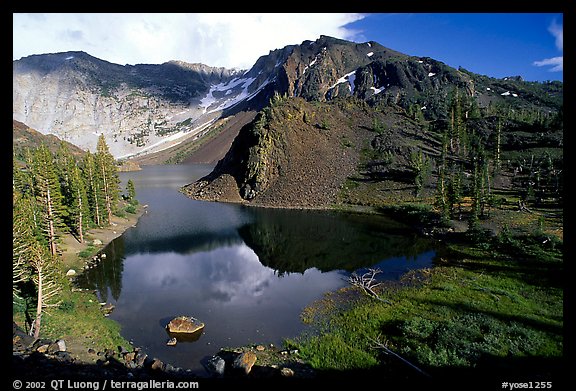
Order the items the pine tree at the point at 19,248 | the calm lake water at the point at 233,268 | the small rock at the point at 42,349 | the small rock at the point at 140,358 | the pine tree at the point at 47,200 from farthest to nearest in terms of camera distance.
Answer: the pine tree at the point at 47,200 < the calm lake water at the point at 233,268 < the pine tree at the point at 19,248 < the small rock at the point at 140,358 < the small rock at the point at 42,349

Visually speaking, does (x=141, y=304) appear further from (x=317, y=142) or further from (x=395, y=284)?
(x=317, y=142)

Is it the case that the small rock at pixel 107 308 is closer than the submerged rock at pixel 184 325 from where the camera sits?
No

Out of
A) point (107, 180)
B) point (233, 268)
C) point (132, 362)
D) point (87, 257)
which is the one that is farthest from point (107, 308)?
point (107, 180)

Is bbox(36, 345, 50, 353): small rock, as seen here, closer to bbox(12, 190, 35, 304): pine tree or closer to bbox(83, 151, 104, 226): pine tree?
bbox(12, 190, 35, 304): pine tree

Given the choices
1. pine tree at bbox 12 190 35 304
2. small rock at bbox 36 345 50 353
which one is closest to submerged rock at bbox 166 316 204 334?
small rock at bbox 36 345 50 353

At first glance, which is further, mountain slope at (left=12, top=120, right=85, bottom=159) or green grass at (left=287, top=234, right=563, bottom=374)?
mountain slope at (left=12, top=120, right=85, bottom=159)

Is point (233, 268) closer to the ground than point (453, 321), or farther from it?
closer to the ground

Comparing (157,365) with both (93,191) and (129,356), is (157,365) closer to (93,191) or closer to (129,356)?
(129,356)

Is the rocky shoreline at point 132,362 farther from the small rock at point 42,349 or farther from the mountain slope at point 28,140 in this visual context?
A: the mountain slope at point 28,140

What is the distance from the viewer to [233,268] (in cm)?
4056

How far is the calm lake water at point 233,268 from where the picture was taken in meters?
25.2

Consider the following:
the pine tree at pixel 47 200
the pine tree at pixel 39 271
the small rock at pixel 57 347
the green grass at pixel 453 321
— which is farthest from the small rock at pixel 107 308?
the green grass at pixel 453 321

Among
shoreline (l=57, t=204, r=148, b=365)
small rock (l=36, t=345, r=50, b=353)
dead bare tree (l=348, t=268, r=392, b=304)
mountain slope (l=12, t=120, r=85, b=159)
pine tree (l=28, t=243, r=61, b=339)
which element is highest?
mountain slope (l=12, t=120, r=85, b=159)

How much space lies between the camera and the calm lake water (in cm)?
2517
